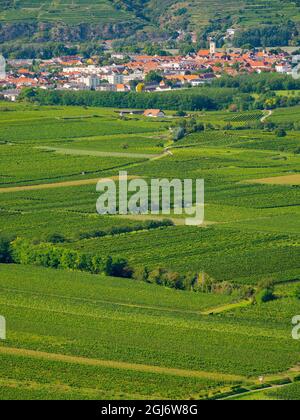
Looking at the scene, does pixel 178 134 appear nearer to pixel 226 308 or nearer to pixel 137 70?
pixel 137 70

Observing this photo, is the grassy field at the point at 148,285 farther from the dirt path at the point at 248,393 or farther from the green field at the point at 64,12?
the green field at the point at 64,12

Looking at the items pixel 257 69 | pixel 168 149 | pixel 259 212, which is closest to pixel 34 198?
pixel 259 212

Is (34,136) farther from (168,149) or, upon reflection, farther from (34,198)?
(34,198)

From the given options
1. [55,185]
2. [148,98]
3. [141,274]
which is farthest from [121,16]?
[141,274]

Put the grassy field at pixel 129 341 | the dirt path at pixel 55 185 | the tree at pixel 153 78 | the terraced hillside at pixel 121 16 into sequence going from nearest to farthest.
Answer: the grassy field at pixel 129 341
the dirt path at pixel 55 185
the tree at pixel 153 78
the terraced hillside at pixel 121 16

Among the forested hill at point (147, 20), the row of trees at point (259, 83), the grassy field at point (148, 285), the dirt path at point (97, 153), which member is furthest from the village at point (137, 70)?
the grassy field at point (148, 285)

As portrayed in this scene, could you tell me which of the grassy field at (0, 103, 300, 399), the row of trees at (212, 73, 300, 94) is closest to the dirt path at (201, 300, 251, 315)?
the grassy field at (0, 103, 300, 399)
